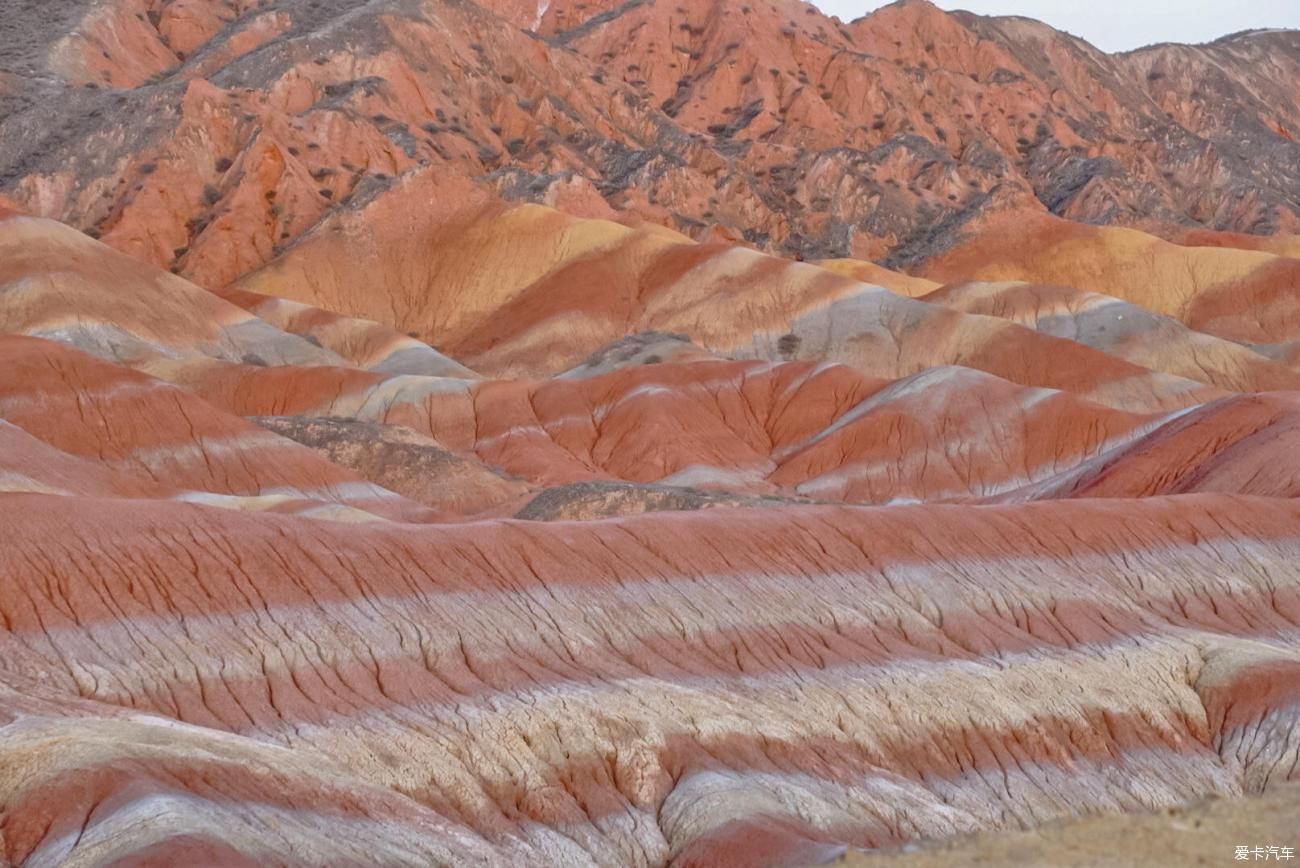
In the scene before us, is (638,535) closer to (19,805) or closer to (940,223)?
(19,805)

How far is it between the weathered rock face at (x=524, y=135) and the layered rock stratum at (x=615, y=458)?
47cm

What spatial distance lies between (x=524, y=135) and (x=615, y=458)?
2598 inches

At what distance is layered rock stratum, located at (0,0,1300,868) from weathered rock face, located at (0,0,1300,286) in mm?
472

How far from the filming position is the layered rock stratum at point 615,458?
35.7m

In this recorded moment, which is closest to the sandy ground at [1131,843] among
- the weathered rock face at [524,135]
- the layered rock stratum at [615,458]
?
the layered rock stratum at [615,458]

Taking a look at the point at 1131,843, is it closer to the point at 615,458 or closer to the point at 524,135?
the point at 615,458

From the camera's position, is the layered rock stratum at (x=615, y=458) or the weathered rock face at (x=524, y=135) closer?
the layered rock stratum at (x=615, y=458)

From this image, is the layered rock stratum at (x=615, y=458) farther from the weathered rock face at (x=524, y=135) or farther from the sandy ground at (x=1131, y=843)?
the weathered rock face at (x=524, y=135)

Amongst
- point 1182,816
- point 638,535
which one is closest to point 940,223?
point 638,535

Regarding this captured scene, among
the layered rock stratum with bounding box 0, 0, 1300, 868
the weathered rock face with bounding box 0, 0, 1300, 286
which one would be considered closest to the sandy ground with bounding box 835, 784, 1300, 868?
the layered rock stratum with bounding box 0, 0, 1300, 868

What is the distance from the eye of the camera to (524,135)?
157 meters

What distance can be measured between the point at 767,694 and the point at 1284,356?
319 ft

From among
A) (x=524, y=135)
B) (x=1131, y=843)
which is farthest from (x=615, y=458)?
(x=1131, y=843)

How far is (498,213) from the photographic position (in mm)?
134875
